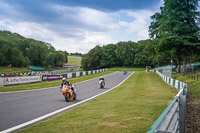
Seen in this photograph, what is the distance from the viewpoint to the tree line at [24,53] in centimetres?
9794

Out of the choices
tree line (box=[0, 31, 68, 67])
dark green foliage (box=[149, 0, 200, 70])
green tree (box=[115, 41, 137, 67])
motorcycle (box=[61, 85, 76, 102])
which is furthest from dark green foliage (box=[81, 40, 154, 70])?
motorcycle (box=[61, 85, 76, 102])

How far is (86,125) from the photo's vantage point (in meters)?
6.69

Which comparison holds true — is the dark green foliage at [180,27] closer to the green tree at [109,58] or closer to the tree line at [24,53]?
the tree line at [24,53]

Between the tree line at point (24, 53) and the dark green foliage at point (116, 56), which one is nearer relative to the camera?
the tree line at point (24, 53)

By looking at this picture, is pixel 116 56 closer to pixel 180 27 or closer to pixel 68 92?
pixel 180 27

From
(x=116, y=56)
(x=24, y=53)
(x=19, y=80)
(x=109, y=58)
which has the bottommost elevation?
(x=19, y=80)

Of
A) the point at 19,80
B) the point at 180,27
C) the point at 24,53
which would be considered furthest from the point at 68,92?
the point at 24,53

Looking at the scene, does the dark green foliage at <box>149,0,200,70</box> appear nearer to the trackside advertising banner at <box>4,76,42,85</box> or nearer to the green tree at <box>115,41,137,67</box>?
the trackside advertising banner at <box>4,76,42,85</box>

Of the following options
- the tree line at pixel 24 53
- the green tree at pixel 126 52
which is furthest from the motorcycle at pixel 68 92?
the green tree at pixel 126 52

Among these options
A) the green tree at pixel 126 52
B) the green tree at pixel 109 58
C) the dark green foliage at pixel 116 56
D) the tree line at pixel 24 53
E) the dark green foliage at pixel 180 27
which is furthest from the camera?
the green tree at pixel 109 58

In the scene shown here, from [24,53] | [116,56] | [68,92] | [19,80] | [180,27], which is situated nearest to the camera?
[68,92]

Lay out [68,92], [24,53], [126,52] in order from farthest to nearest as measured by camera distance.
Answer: [126,52] < [24,53] < [68,92]

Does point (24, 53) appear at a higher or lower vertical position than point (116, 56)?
higher

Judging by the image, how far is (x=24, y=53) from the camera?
127500 mm
